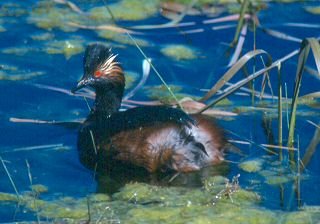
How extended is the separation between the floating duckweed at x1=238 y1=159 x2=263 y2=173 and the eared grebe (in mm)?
170

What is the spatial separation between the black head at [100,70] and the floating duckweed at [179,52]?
131cm

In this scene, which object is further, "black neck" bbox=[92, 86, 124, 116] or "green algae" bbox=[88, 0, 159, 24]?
"green algae" bbox=[88, 0, 159, 24]

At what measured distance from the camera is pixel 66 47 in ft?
31.1

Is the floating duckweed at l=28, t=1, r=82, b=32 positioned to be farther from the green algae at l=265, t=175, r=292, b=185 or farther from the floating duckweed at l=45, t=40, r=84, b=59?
the green algae at l=265, t=175, r=292, b=185

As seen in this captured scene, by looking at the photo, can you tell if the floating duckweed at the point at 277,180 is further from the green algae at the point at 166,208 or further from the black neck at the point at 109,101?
the black neck at the point at 109,101

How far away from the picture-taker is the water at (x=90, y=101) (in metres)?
7.17

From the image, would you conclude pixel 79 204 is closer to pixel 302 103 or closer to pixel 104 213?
pixel 104 213

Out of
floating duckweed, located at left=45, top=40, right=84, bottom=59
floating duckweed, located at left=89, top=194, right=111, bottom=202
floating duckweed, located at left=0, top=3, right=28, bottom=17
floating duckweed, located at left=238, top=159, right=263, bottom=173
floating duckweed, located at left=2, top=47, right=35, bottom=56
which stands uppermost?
floating duckweed, located at left=0, top=3, right=28, bottom=17

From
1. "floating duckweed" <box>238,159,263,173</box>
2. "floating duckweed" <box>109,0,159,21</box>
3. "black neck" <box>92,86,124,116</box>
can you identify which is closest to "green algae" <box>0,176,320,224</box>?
"floating duckweed" <box>238,159,263,173</box>

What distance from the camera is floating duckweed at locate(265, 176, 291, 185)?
7191 millimetres

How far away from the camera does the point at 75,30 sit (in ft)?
32.4

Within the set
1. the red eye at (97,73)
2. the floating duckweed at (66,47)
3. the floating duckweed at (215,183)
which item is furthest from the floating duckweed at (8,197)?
the floating duckweed at (66,47)

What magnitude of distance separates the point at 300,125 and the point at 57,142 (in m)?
1.78

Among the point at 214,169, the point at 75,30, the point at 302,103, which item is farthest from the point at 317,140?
the point at 75,30
